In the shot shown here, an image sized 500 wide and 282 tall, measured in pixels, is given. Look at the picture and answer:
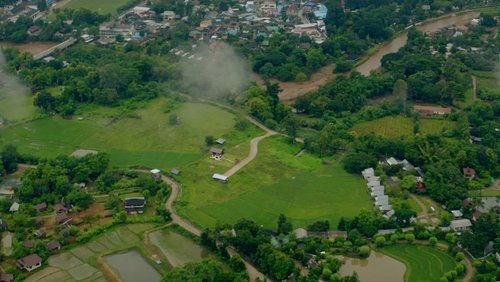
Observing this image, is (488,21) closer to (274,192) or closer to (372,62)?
(372,62)

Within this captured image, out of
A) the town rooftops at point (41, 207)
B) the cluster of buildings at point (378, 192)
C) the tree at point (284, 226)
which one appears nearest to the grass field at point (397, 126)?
the cluster of buildings at point (378, 192)

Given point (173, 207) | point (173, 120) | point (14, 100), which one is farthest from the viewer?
point (14, 100)

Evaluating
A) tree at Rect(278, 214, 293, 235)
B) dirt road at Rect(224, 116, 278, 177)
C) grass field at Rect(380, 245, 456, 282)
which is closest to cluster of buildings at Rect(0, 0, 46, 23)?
dirt road at Rect(224, 116, 278, 177)

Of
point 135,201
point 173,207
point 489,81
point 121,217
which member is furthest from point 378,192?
point 489,81

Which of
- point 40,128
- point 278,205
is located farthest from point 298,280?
point 40,128

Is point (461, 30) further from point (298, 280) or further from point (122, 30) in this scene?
point (298, 280)

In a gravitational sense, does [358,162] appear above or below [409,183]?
above

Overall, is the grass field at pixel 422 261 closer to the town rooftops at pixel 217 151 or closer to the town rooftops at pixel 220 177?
the town rooftops at pixel 220 177
